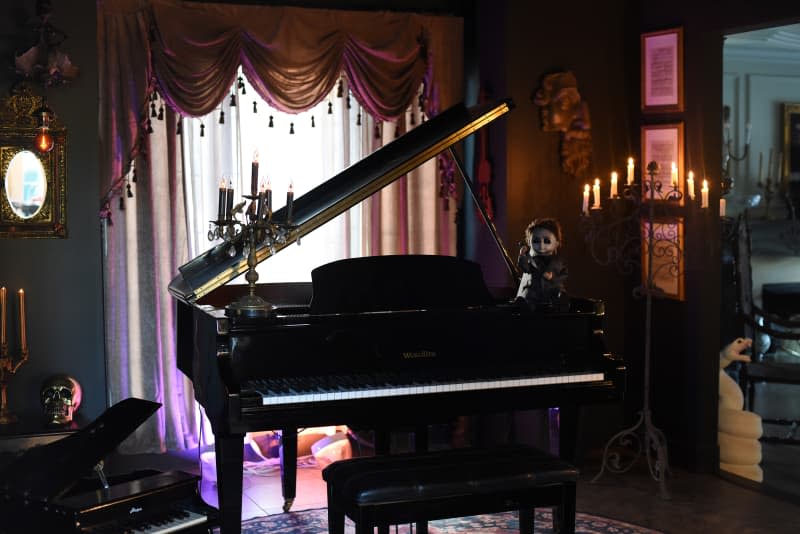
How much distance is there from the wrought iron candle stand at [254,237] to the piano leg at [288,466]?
95 centimetres

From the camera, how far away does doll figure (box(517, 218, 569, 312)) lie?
458cm

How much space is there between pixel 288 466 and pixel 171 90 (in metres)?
1.97

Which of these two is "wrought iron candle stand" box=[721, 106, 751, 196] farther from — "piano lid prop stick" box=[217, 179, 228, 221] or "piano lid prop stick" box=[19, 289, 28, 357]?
"piano lid prop stick" box=[19, 289, 28, 357]

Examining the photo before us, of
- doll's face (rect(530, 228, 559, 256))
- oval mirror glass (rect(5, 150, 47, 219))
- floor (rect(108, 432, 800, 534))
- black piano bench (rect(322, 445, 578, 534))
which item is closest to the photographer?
black piano bench (rect(322, 445, 578, 534))

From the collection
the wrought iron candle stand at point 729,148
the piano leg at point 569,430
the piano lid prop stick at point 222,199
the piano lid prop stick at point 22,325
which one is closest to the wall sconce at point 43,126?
the piano lid prop stick at point 22,325

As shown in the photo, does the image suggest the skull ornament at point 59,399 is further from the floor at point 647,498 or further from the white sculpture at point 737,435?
the white sculpture at point 737,435

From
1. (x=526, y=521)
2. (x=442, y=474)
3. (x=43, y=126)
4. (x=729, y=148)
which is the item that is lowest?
(x=526, y=521)

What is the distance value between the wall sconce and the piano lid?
0.99 metres

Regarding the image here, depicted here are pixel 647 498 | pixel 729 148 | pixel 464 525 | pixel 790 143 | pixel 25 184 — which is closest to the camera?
pixel 464 525

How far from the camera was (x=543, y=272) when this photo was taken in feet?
15.2

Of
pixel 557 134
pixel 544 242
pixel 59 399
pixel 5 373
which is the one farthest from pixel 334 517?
pixel 557 134

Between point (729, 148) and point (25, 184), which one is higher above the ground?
point (729, 148)

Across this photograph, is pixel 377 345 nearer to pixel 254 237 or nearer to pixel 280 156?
pixel 254 237

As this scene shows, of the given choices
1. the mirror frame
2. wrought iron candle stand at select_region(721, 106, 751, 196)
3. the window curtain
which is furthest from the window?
wrought iron candle stand at select_region(721, 106, 751, 196)
